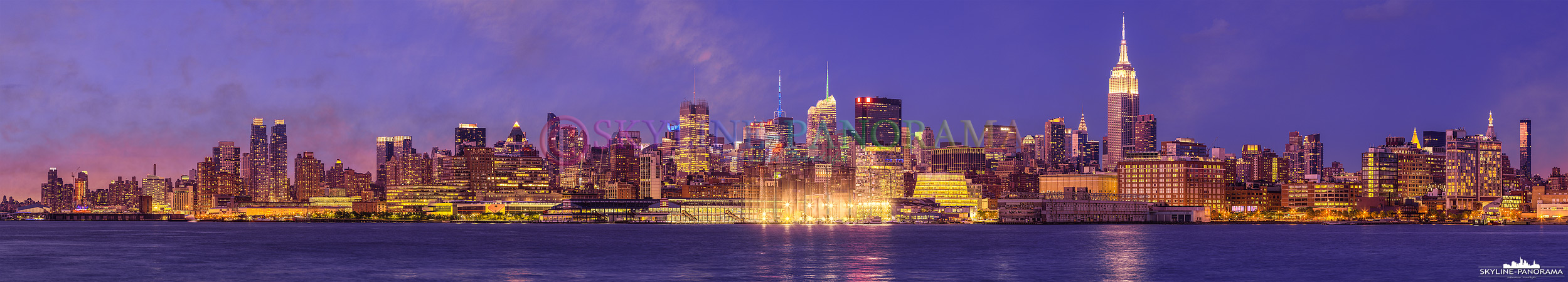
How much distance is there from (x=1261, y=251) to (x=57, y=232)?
→ 150 m

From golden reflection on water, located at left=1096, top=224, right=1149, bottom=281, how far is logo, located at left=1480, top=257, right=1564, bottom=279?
20237 millimetres

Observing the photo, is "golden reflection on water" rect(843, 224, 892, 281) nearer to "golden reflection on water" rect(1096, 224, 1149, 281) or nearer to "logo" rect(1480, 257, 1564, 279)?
"golden reflection on water" rect(1096, 224, 1149, 281)

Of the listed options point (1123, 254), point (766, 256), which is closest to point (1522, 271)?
point (1123, 254)

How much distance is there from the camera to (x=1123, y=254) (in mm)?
110125

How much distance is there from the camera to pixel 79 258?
10112 cm

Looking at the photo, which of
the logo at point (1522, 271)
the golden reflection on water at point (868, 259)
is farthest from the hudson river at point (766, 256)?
the logo at point (1522, 271)

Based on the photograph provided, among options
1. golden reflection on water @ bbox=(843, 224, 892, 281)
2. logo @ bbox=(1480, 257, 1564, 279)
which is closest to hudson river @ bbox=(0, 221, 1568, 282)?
golden reflection on water @ bbox=(843, 224, 892, 281)

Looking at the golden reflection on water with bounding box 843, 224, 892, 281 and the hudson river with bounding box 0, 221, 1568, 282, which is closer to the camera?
the golden reflection on water with bounding box 843, 224, 892, 281

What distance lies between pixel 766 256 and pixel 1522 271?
48.5 meters

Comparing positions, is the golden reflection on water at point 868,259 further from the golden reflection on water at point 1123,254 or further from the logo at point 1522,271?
the logo at point 1522,271

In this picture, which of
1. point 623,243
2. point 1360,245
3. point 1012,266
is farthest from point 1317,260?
point 623,243

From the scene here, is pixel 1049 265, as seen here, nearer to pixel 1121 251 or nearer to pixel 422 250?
pixel 1121 251

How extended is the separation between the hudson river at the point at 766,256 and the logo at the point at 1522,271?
1204 mm

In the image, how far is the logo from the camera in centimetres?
8294
